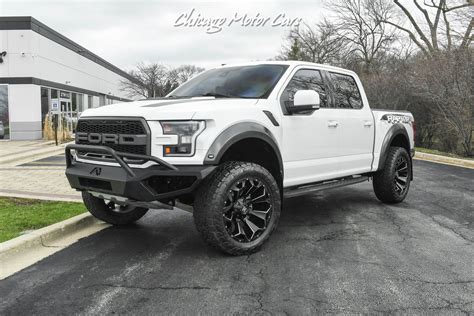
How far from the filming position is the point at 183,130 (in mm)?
3871

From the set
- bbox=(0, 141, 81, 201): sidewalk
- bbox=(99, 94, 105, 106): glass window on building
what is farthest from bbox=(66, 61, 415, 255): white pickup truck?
bbox=(99, 94, 105, 106): glass window on building

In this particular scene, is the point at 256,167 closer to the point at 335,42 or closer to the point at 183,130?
the point at 183,130

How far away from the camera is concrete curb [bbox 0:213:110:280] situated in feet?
13.4

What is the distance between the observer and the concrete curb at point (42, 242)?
4098 millimetres

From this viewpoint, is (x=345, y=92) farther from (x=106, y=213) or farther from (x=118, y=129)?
(x=106, y=213)

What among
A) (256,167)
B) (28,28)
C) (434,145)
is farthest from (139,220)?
(28,28)

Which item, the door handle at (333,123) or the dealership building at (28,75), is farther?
the dealership building at (28,75)

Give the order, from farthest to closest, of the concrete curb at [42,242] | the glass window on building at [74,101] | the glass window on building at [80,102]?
the glass window on building at [80,102], the glass window on building at [74,101], the concrete curb at [42,242]

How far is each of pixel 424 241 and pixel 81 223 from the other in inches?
156

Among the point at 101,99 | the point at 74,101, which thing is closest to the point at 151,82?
the point at 101,99

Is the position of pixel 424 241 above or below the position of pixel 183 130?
below

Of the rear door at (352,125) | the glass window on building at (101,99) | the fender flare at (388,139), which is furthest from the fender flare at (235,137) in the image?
the glass window on building at (101,99)

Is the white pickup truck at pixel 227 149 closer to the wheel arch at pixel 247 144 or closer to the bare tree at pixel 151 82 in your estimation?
the wheel arch at pixel 247 144

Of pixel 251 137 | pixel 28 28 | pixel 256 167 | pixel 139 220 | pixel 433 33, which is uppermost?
pixel 433 33
